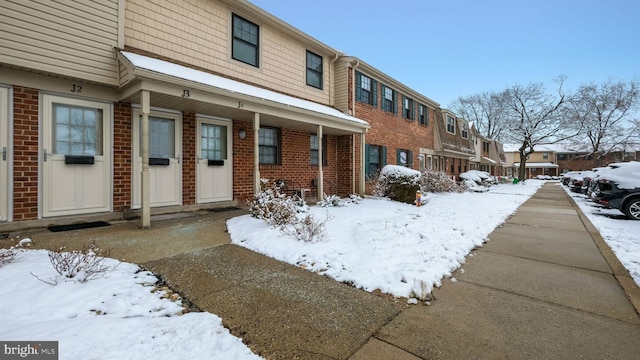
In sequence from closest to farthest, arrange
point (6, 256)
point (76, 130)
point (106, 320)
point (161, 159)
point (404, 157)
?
point (106, 320) < point (6, 256) < point (76, 130) < point (161, 159) < point (404, 157)

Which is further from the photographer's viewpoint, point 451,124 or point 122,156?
point 451,124

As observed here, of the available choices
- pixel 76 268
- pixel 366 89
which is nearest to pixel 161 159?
pixel 76 268

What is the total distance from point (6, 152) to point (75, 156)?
0.91 metres

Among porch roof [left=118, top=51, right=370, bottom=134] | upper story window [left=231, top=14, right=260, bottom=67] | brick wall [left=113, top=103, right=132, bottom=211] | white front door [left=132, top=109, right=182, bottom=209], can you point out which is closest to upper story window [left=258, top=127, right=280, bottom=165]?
porch roof [left=118, top=51, right=370, bottom=134]

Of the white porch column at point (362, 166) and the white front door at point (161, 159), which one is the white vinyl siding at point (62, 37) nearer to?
the white front door at point (161, 159)

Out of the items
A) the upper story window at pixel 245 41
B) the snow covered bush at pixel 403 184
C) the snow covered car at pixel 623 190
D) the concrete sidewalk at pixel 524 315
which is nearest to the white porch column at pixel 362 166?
the snow covered bush at pixel 403 184

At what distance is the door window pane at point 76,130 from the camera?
5.50 meters

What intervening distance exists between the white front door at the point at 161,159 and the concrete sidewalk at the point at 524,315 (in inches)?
244

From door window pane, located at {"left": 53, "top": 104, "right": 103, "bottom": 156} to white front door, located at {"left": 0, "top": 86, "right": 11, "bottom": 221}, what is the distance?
2.02ft

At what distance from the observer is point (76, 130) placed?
5.70 m

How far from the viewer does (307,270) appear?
144 inches

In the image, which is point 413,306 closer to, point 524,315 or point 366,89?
point 524,315

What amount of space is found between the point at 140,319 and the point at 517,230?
7390 millimetres

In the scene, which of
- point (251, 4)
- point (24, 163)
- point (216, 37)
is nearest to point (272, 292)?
point (24, 163)
